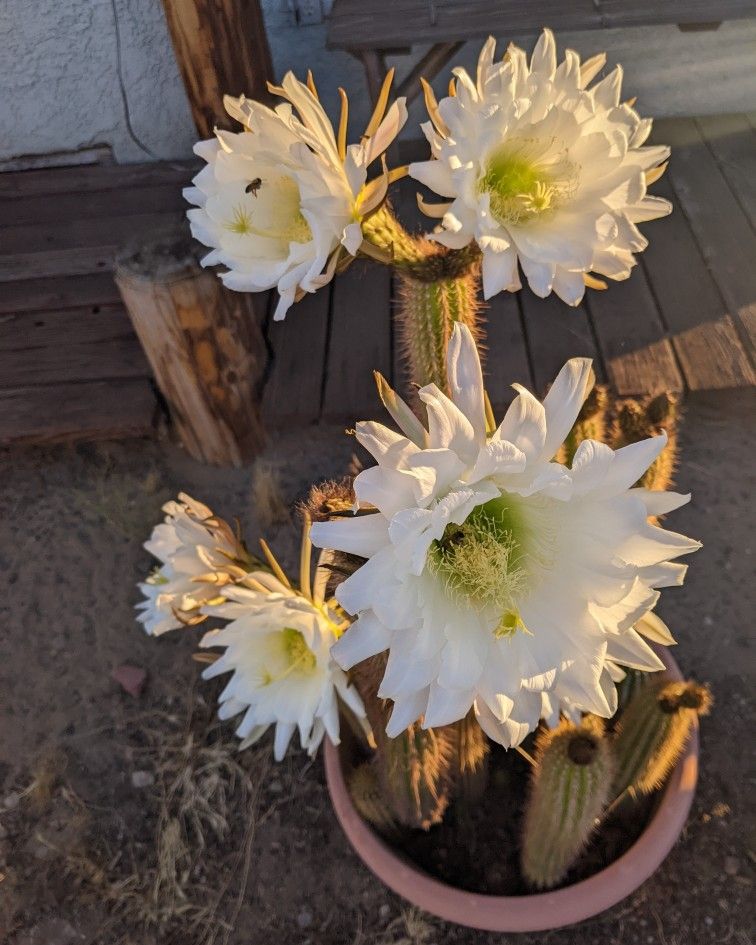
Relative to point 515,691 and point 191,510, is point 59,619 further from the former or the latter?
point 515,691

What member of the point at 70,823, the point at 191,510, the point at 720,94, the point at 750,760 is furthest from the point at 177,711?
the point at 720,94

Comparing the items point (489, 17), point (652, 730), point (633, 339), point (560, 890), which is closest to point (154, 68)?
point (489, 17)

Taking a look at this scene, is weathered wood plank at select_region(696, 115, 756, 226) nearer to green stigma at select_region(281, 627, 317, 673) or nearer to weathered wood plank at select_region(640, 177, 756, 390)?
weathered wood plank at select_region(640, 177, 756, 390)

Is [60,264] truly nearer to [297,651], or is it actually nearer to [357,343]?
[357,343]

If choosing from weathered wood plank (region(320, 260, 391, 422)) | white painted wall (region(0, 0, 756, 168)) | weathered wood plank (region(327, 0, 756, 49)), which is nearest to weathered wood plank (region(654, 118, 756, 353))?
white painted wall (region(0, 0, 756, 168))

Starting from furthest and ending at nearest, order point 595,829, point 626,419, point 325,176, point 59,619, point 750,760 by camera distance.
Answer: point 59,619 < point 750,760 < point 595,829 < point 626,419 < point 325,176

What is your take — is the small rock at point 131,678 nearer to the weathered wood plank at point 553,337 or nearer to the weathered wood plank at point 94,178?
the weathered wood plank at point 553,337
